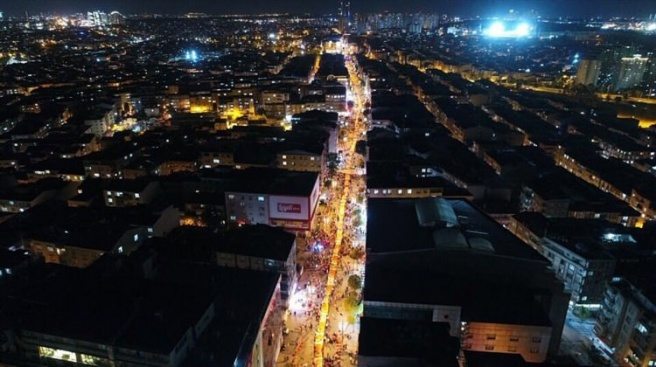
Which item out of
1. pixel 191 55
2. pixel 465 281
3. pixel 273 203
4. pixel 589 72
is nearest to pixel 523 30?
pixel 589 72

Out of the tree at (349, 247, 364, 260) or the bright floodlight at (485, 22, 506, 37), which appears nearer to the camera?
the tree at (349, 247, 364, 260)

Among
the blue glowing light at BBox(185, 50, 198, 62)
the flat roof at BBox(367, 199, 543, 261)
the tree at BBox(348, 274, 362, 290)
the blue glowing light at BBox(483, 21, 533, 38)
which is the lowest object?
the tree at BBox(348, 274, 362, 290)

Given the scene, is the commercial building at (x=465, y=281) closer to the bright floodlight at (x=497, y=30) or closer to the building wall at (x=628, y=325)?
the building wall at (x=628, y=325)

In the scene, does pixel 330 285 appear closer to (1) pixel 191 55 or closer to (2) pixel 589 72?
(2) pixel 589 72

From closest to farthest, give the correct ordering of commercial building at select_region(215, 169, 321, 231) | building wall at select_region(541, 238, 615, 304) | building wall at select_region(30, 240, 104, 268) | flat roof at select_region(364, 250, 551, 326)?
flat roof at select_region(364, 250, 551, 326) < building wall at select_region(541, 238, 615, 304) < building wall at select_region(30, 240, 104, 268) < commercial building at select_region(215, 169, 321, 231)

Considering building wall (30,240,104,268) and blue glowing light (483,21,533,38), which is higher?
blue glowing light (483,21,533,38)

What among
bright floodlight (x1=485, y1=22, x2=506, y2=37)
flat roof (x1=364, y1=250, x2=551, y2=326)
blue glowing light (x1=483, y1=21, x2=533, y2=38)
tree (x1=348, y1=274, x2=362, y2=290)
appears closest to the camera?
flat roof (x1=364, y1=250, x2=551, y2=326)

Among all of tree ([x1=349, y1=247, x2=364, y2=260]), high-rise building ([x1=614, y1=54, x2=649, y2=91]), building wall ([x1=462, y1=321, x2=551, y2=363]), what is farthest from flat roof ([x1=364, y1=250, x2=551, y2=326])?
high-rise building ([x1=614, y1=54, x2=649, y2=91])

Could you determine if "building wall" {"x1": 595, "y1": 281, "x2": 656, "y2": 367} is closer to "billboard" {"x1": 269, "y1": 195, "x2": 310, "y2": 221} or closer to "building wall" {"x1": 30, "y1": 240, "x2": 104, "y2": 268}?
"billboard" {"x1": 269, "y1": 195, "x2": 310, "y2": 221}
